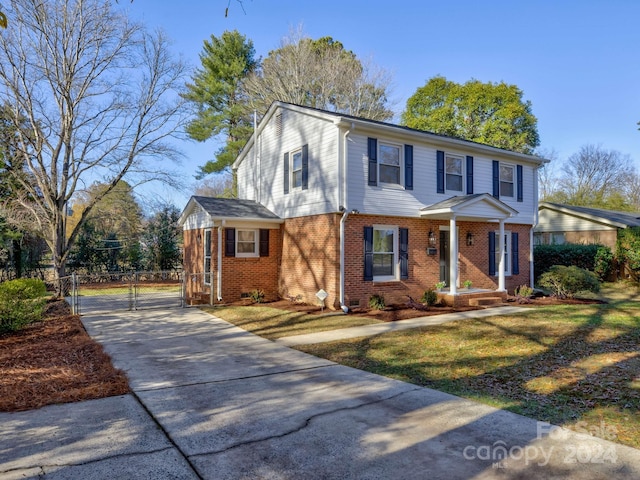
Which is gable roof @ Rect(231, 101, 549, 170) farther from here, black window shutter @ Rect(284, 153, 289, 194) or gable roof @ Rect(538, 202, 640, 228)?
gable roof @ Rect(538, 202, 640, 228)

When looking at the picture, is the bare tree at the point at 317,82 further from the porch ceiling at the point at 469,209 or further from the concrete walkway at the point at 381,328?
the concrete walkway at the point at 381,328

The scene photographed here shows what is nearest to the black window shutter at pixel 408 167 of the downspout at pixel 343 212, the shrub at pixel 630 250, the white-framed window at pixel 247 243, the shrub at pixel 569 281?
the downspout at pixel 343 212

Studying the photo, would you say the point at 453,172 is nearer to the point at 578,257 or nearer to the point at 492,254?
the point at 492,254

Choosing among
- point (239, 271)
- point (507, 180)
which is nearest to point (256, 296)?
point (239, 271)

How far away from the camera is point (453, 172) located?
1393 centimetres

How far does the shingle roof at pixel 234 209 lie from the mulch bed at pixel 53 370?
514 centimetres

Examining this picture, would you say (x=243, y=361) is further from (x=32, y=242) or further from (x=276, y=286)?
(x=32, y=242)

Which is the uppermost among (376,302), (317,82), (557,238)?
(317,82)

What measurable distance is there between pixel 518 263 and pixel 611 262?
6.89 metres

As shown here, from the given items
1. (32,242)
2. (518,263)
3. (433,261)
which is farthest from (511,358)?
(32,242)

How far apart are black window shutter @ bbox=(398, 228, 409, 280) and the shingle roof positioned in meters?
4.29

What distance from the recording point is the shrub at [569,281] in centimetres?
1353

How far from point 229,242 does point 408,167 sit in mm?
6229

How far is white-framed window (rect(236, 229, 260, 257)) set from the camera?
13859mm
